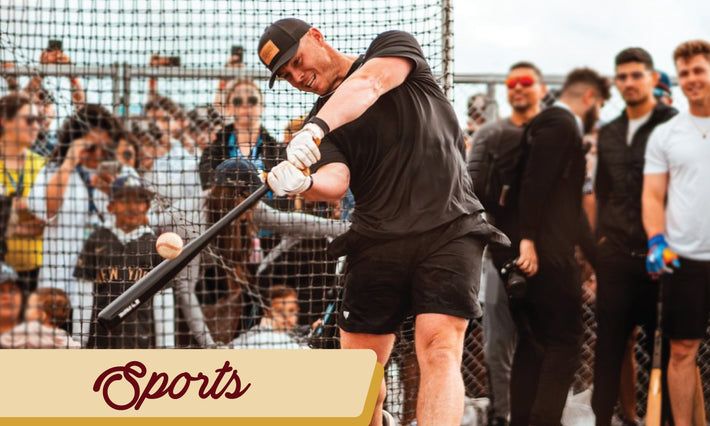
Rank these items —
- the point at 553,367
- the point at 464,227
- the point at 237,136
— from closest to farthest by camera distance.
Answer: the point at 464,227
the point at 553,367
the point at 237,136

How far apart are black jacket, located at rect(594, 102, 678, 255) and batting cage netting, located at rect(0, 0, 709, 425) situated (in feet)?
3.35

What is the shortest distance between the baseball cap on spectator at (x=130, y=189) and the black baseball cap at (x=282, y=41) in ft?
7.14

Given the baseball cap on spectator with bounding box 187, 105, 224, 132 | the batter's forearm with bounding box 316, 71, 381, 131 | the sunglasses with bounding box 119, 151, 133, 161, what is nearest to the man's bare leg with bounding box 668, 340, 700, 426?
the batter's forearm with bounding box 316, 71, 381, 131

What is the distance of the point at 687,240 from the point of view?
5.10m

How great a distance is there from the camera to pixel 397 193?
3.77 metres

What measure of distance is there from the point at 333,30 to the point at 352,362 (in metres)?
3.12

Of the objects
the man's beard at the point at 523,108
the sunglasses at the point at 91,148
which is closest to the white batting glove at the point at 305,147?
the man's beard at the point at 523,108

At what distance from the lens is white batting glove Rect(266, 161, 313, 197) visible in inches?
134

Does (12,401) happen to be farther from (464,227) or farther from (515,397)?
(515,397)

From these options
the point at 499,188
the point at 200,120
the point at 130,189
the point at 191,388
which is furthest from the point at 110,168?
the point at 191,388

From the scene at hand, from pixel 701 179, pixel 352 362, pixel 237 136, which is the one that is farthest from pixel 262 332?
pixel 352 362

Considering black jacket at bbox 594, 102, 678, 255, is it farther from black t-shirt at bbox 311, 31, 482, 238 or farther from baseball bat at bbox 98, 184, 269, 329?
baseball bat at bbox 98, 184, 269, 329

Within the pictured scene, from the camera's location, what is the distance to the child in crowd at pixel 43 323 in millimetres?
5887

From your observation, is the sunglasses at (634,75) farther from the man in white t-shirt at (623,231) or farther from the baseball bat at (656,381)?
the baseball bat at (656,381)
